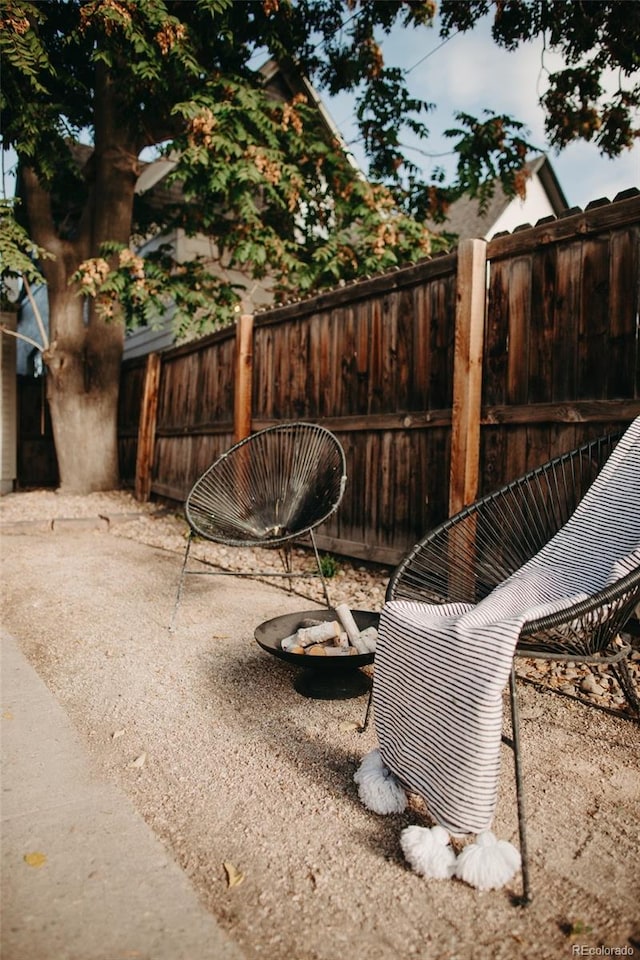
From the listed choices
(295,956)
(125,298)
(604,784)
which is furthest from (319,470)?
(125,298)

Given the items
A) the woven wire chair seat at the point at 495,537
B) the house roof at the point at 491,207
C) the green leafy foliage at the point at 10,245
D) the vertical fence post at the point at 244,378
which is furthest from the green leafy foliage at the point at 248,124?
the house roof at the point at 491,207

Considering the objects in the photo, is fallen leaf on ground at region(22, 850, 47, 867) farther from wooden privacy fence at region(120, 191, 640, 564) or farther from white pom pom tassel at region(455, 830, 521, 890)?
wooden privacy fence at region(120, 191, 640, 564)

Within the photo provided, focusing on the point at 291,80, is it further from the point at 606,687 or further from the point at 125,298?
the point at 606,687

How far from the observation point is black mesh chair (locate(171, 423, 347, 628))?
11.2ft

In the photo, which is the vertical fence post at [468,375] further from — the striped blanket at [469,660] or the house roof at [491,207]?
the house roof at [491,207]

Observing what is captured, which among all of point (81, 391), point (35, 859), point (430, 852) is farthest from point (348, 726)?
point (81, 391)

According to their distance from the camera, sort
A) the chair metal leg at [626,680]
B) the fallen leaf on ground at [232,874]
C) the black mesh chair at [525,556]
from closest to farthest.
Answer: the fallen leaf on ground at [232,874]
the black mesh chair at [525,556]
the chair metal leg at [626,680]

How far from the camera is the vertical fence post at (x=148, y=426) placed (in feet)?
25.1

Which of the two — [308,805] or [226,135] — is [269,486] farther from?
[226,135]

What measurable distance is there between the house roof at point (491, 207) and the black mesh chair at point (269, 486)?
11.1 metres

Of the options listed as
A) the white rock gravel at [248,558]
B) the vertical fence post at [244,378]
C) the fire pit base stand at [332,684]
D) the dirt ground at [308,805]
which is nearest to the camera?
the dirt ground at [308,805]

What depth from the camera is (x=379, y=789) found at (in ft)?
5.62

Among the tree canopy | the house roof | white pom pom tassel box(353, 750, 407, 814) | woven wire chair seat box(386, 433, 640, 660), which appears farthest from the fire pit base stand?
the house roof

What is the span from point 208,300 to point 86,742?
6.17 metres
